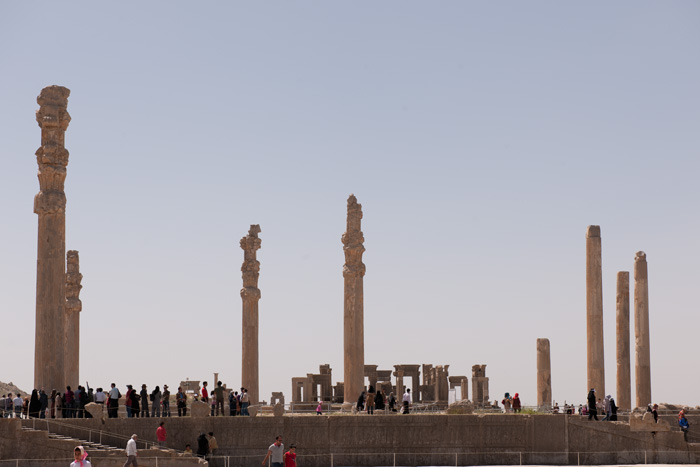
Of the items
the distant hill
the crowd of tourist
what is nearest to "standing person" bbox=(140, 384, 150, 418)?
the crowd of tourist

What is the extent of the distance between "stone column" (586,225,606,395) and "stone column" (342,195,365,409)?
9430mm

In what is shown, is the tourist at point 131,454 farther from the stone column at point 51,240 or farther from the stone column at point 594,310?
the stone column at point 594,310

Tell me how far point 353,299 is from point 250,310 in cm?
438

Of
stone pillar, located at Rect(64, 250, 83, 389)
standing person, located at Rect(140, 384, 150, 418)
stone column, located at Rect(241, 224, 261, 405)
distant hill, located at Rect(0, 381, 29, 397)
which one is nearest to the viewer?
standing person, located at Rect(140, 384, 150, 418)

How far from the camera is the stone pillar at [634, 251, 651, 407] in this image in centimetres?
4728

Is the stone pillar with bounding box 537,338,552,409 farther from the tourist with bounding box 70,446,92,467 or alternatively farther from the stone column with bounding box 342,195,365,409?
the tourist with bounding box 70,446,92,467

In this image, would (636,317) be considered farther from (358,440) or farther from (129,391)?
(129,391)

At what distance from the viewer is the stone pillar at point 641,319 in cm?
4728

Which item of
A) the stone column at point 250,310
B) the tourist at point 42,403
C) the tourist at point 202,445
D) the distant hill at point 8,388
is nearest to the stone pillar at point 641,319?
the stone column at point 250,310

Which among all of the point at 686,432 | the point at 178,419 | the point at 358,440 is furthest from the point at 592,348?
the point at 178,419

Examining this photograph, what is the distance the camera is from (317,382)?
2207 inches

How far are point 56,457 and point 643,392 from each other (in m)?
27.3

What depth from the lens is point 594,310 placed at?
4434 centimetres

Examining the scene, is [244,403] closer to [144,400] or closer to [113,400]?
[144,400]
